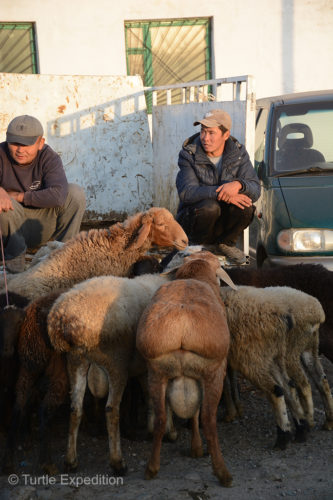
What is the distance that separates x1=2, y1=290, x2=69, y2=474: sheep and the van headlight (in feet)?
9.72

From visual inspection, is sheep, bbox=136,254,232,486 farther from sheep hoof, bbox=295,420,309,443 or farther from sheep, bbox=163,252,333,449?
sheep hoof, bbox=295,420,309,443

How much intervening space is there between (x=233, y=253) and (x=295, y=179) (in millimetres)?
1046

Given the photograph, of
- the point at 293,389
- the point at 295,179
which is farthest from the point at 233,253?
the point at 293,389

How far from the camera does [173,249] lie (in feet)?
20.5

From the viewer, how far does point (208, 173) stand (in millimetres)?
7387

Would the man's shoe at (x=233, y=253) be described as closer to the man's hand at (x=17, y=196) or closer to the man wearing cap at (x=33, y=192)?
the man wearing cap at (x=33, y=192)

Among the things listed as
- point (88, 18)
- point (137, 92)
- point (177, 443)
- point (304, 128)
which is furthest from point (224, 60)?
point (177, 443)

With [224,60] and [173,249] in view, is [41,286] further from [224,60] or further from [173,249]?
[224,60]

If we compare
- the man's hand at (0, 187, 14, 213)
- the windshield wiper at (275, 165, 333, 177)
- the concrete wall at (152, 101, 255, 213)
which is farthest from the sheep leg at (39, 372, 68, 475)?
the concrete wall at (152, 101, 255, 213)

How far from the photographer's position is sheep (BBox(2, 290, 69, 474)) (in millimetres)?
4281

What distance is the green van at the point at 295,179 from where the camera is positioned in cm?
657

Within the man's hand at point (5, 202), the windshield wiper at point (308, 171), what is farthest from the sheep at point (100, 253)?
the windshield wiper at point (308, 171)

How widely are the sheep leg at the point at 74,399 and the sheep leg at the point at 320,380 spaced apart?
1715 millimetres

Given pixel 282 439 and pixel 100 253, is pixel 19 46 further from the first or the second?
pixel 282 439
